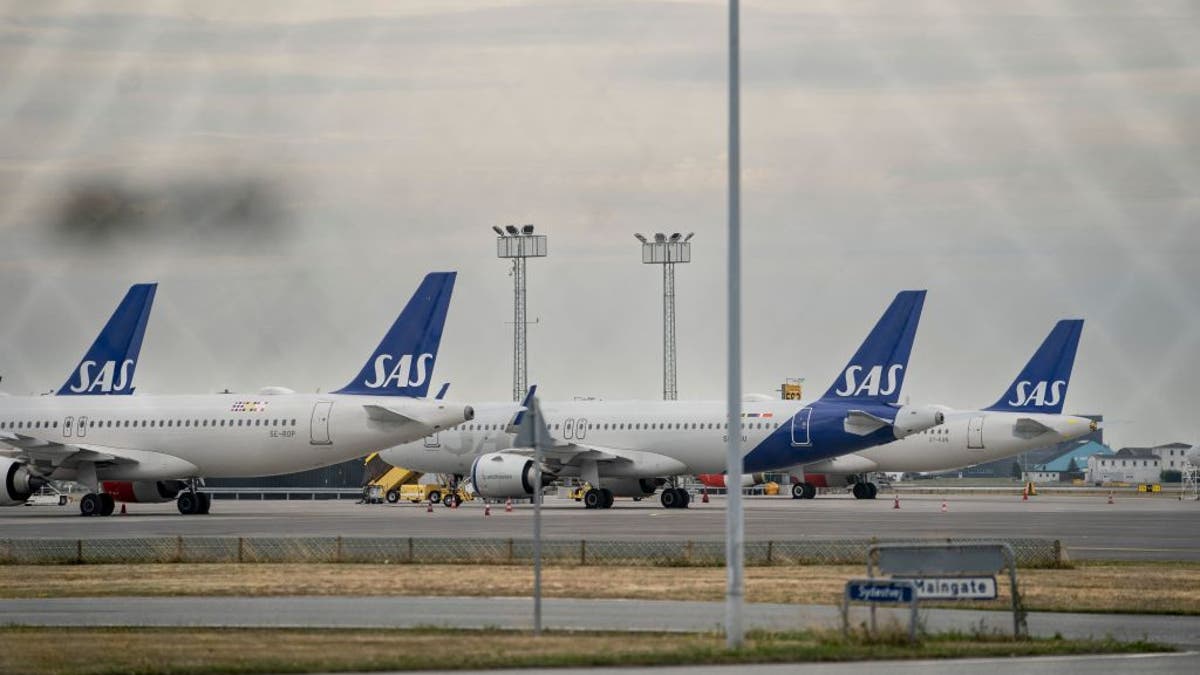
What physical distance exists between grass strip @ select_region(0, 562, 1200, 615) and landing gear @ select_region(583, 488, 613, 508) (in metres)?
40.2

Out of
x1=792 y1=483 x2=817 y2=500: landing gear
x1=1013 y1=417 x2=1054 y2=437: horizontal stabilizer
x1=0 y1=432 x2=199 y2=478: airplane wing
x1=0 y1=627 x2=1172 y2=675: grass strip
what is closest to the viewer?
x1=0 y1=627 x2=1172 y2=675: grass strip

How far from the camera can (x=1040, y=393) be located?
Result: 89375 mm

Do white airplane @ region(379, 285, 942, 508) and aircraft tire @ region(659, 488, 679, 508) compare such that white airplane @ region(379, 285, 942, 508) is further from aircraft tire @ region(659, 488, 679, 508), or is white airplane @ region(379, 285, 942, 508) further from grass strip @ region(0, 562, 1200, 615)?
grass strip @ region(0, 562, 1200, 615)

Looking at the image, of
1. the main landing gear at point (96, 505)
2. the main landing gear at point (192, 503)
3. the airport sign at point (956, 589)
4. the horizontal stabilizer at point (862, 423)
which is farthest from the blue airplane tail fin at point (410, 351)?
the airport sign at point (956, 589)

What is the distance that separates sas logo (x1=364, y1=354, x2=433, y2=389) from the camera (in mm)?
67625

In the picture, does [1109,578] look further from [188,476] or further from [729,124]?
[188,476]

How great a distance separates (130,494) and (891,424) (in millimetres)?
29708

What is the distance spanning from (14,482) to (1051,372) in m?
47.9

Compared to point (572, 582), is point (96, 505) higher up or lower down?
higher up

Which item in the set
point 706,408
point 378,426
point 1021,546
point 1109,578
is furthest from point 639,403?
point 1109,578

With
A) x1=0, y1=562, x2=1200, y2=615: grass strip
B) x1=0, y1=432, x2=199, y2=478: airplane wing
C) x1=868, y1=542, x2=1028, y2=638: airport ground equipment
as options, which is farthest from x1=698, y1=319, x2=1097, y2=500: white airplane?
x1=868, y1=542, x2=1028, y2=638: airport ground equipment

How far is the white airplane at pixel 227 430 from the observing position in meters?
66.2

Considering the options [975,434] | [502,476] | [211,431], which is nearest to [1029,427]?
[975,434]

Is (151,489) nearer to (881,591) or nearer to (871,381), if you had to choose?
(871,381)
